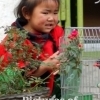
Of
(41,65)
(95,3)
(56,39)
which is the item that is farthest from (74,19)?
(41,65)

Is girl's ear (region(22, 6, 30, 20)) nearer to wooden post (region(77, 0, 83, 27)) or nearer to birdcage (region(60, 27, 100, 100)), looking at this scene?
birdcage (region(60, 27, 100, 100))

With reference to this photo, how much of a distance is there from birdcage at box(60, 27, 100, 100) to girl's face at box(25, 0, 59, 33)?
9 centimetres

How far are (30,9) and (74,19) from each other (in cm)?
142

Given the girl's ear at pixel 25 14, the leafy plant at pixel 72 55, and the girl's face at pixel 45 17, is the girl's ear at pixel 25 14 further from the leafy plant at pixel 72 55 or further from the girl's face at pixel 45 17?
the leafy plant at pixel 72 55

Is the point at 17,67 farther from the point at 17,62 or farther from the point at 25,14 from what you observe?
the point at 25,14

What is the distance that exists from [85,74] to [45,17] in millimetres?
373

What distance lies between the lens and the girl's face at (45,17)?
2.21 meters

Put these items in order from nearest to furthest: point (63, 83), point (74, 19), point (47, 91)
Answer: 1. point (47, 91)
2. point (63, 83)
3. point (74, 19)

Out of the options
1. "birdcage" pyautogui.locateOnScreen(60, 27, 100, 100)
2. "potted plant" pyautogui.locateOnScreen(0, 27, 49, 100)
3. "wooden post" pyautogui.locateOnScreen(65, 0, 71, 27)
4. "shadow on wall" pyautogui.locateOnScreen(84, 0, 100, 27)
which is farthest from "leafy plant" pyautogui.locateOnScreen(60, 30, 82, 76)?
"shadow on wall" pyautogui.locateOnScreen(84, 0, 100, 27)

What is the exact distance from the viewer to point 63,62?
2.04 meters

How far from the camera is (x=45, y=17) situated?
2207 mm

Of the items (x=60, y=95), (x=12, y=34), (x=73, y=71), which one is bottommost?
(x=60, y=95)

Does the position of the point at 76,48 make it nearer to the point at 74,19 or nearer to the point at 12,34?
the point at 12,34

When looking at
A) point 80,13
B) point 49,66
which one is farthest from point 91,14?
point 49,66
